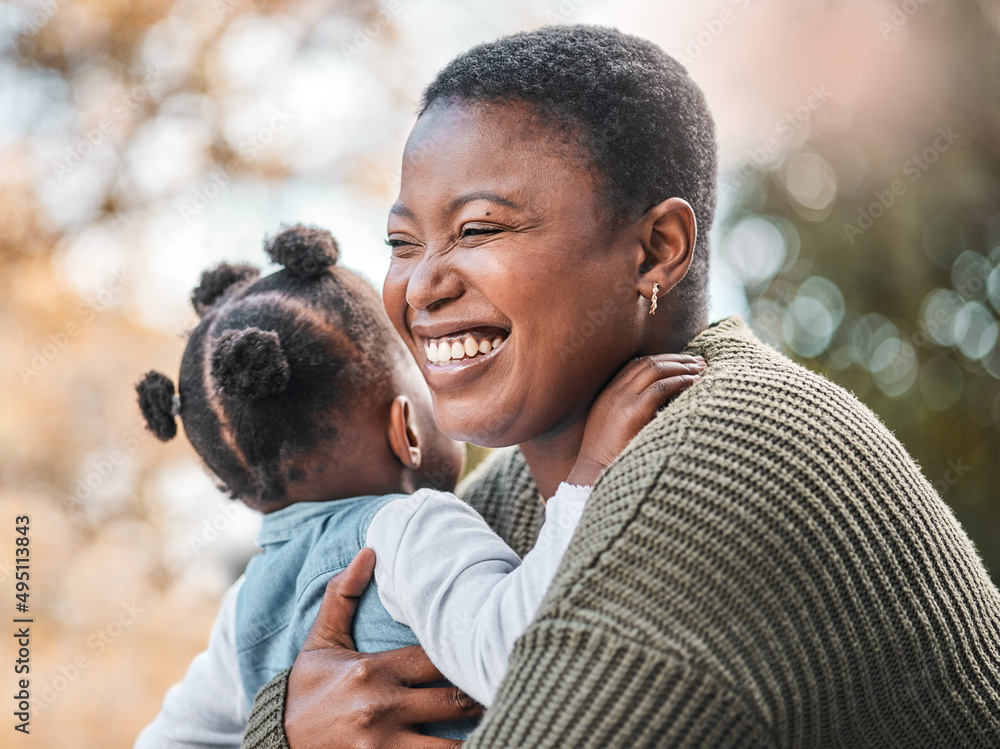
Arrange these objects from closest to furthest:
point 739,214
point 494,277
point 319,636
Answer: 1. point 494,277
2. point 319,636
3. point 739,214

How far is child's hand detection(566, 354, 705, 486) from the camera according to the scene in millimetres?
1302

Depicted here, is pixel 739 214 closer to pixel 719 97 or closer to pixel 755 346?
pixel 719 97

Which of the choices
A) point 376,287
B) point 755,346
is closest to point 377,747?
point 755,346

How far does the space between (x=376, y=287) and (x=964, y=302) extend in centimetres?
279

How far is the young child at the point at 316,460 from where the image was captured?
1.35m

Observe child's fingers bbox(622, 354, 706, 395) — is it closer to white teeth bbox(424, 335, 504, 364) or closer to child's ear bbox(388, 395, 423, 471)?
white teeth bbox(424, 335, 504, 364)

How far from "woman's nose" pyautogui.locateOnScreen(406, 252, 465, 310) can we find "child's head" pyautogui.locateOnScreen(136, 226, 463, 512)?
358 mm

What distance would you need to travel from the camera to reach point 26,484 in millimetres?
3969

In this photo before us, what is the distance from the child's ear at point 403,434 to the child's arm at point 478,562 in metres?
0.31

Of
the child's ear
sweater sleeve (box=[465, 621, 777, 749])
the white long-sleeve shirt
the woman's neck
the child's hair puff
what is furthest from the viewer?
the child's ear

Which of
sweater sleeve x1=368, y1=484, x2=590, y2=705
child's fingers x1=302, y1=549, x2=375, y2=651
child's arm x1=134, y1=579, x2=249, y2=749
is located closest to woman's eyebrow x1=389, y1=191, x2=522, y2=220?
sweater sleeve x1=368, y1=484, x2=590, y2=705

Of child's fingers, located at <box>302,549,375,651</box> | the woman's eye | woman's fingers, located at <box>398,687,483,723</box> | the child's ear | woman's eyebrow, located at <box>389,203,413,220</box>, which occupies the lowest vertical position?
woman's fingers, located at <box>398,687,483,723</box>

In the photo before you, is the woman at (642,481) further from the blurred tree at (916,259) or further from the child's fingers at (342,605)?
the blurred tree at (916,259)

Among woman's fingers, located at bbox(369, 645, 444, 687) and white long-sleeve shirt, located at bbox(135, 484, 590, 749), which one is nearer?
white long-sleeve shirt, located at bbox(135, 484, 590, 749)
